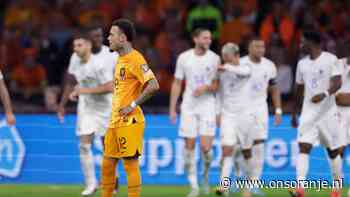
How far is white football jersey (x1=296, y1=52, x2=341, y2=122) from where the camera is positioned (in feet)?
60.6

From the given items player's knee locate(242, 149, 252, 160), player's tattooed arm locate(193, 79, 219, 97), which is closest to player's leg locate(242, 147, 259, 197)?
player's knee locate(242, 149, 252, 160)

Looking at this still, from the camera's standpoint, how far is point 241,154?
2105 cm

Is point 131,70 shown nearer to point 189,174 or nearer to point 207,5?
point 189,174

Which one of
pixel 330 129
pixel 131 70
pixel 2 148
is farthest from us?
pixel 2 148

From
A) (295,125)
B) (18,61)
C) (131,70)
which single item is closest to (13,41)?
(18,61)

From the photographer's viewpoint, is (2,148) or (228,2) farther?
(228,2)

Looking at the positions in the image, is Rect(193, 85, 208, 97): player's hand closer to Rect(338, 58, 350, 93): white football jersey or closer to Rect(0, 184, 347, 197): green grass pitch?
Rect(0, 184, 347, 197): green grass pitch

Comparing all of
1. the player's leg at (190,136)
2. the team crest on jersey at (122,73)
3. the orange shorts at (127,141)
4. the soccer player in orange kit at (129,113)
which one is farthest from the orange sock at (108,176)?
the player's leg at (190,136)

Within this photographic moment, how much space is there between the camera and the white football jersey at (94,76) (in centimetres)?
2002

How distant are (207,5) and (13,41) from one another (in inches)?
158

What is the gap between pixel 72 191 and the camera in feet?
67.1

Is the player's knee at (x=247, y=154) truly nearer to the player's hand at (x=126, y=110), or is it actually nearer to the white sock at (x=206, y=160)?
the white sock at (x=206, y=160)

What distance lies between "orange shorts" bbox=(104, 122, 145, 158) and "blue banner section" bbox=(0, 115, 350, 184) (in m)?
6.68

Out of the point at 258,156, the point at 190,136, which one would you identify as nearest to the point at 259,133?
the point at 258,156
